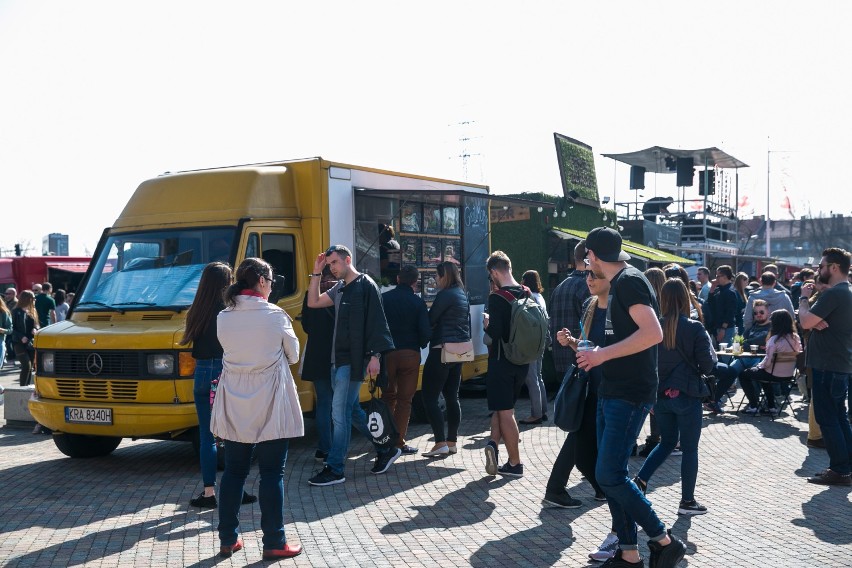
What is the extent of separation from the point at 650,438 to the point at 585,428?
2.92 meters

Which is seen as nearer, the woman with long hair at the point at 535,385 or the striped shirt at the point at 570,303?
the striped shirt at the point at 570,303

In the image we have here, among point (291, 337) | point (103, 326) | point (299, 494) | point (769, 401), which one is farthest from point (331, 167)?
point (769, 401)

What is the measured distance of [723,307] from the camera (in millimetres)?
14617

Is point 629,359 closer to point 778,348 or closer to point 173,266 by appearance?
point 173,266

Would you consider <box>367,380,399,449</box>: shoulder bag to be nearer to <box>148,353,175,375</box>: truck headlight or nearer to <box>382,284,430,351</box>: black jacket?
<box>382,284,430,351</box>: black jacket

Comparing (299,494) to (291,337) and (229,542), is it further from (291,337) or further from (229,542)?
(291,337)

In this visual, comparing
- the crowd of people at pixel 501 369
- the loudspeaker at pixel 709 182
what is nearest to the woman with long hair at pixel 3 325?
the crowd of people at pixel 501 369

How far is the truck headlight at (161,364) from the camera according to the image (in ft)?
26.9

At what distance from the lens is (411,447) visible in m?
9.50

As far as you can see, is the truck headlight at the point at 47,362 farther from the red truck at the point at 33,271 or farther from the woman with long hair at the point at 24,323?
the red truck at the point at 33,271

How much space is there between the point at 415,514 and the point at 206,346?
6.59ft

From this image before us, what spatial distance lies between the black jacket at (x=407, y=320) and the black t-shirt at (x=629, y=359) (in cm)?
376

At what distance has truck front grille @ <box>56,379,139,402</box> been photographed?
27.3ft

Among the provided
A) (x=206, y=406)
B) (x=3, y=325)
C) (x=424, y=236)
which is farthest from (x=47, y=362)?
(x=3, y=325)
